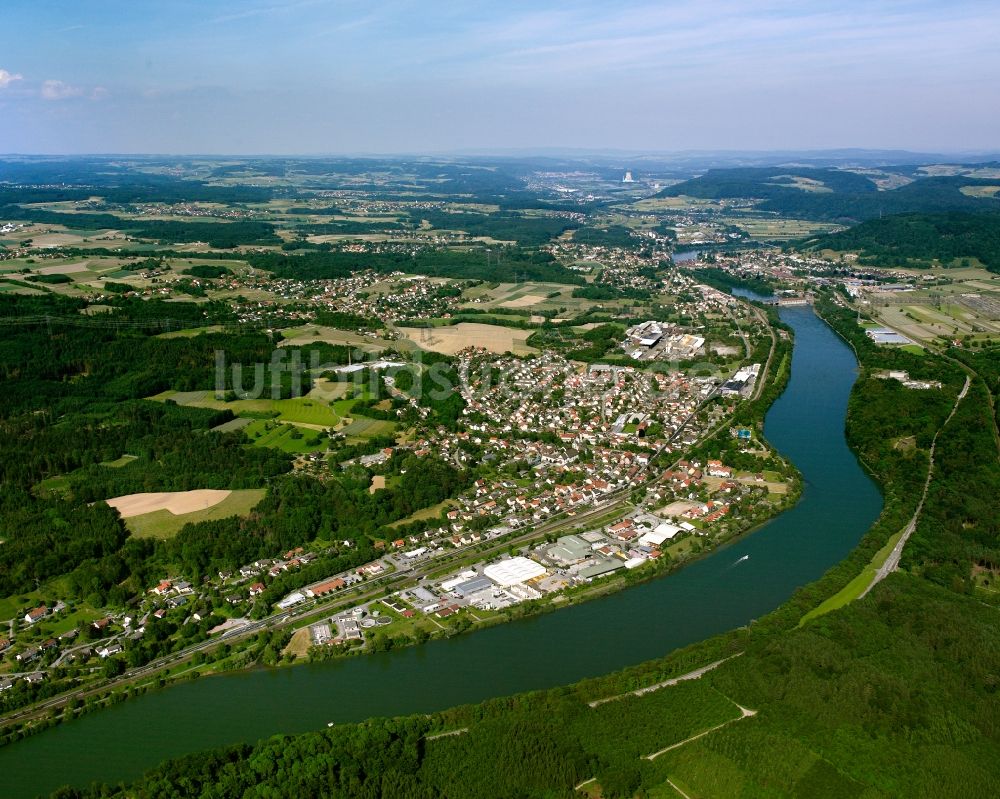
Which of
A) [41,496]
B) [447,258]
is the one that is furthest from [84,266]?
[41,496]

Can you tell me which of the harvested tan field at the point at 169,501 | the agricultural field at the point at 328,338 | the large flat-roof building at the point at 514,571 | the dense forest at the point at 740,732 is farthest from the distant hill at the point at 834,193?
the harvested tan field at the point at 169,501

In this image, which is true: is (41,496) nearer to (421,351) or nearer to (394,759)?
(394,759)

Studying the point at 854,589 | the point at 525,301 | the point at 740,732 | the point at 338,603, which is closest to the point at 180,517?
the point at 338,603

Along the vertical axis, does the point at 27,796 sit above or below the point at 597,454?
below

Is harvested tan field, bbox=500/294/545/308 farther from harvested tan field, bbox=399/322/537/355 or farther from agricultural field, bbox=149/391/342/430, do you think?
agricultural field, bbox=149/391/342/430

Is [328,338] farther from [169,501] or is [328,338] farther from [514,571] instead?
[514,571]

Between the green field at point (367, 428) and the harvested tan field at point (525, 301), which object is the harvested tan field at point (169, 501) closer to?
the green field at point (367, 428)
